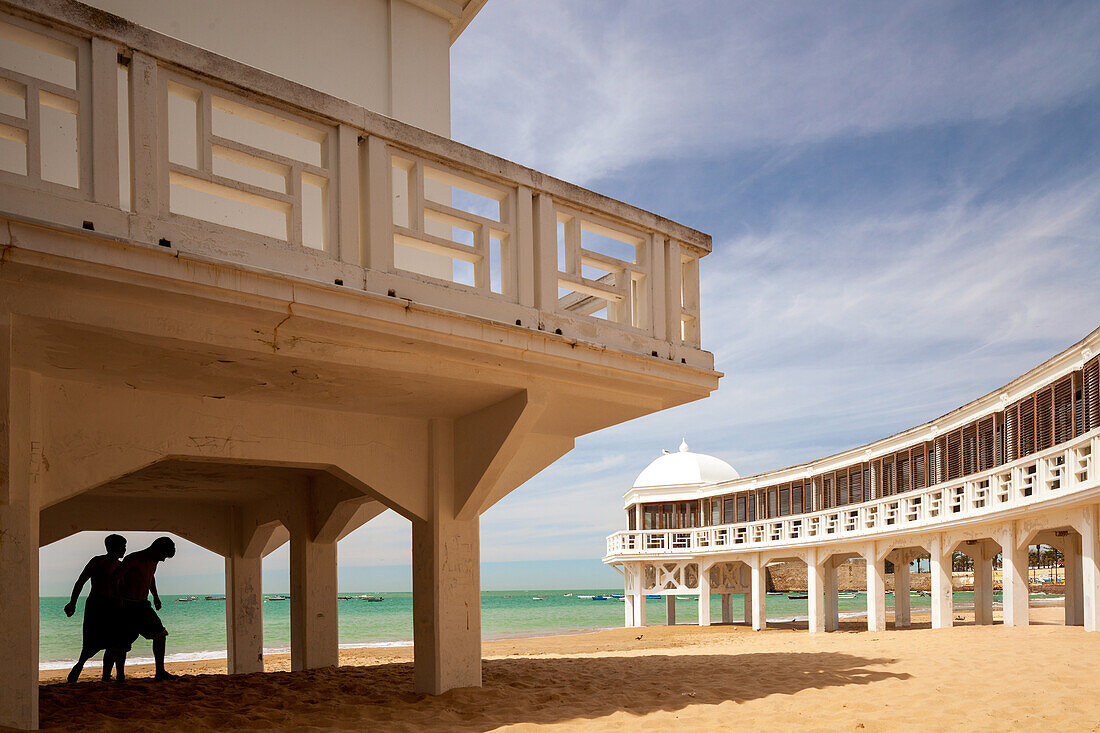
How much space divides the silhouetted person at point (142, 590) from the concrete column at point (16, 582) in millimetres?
4832

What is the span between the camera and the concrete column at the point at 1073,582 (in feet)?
68.4

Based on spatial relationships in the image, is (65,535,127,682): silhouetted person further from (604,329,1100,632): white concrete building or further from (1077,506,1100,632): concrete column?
(1077,506,1100,632): concrete column

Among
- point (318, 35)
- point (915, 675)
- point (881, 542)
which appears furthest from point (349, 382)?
point (881, 542)

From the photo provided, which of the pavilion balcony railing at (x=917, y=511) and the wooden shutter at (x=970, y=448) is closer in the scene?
the pavilion balcony railing at (x=917, y=511)

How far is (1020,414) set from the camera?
Answer: 1952 cm

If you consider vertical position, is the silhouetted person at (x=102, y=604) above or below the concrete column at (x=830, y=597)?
above

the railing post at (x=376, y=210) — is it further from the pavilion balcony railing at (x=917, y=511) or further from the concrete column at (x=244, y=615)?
the pavilion balcony railing at (x=917, y=511)

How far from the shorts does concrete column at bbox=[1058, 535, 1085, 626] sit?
19.1 metres

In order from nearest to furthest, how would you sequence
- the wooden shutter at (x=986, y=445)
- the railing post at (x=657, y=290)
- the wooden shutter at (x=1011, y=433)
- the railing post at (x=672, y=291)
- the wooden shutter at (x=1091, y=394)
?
the railing post at (x=657, y=290)
the railing post at (x=672, y=291)
the wooden shutter at (x=1091, y=394)
the wooden shutter at (x=1011, y=433)
the wooden shutter at (x=986, y=445)

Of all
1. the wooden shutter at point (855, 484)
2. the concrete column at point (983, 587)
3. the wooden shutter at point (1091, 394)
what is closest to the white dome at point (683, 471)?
the wooden shutter at point (855, 484)

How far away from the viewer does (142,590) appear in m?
11.5

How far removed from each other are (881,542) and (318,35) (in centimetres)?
2134

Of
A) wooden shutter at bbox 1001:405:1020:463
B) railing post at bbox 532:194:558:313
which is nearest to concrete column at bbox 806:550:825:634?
wooden shutter at bbox 1001:405:1020:463

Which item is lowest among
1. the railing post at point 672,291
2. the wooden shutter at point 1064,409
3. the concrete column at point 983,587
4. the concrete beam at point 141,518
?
the concrete column at point 983,587
